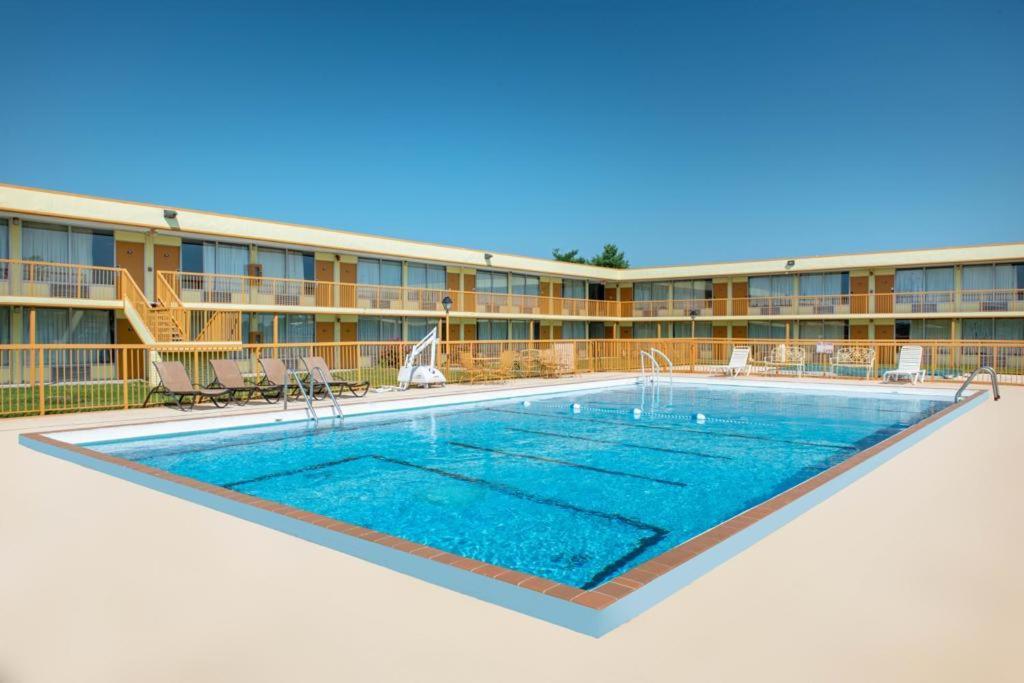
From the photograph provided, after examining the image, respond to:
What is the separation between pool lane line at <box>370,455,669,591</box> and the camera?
4.82 m

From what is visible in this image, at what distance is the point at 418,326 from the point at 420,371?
13155mm

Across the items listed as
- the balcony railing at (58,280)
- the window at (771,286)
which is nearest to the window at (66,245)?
the balcony railing at (58,280)

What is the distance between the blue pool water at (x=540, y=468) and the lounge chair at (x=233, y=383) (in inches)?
88.7

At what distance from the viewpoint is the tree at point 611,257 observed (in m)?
71.5

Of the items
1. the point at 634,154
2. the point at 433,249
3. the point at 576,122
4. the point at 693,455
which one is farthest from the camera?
the point at 634,154

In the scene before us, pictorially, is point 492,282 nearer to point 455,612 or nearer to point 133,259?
point 133,259

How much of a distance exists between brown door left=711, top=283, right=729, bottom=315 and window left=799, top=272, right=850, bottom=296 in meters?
3.67

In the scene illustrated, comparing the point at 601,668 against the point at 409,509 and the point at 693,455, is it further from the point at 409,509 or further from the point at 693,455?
the point at 693,455

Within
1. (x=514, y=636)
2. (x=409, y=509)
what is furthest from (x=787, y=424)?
(x=514, y=636)

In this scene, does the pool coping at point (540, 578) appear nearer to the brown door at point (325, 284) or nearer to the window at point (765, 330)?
the brown door at point (325, 284)

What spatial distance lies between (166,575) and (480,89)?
33.1 metres

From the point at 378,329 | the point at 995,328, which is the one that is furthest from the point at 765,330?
the point at 378,329

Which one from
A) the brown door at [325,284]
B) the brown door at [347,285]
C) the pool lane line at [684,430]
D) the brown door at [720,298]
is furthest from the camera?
the brown door at [720,298]

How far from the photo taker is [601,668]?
2.84 metres
